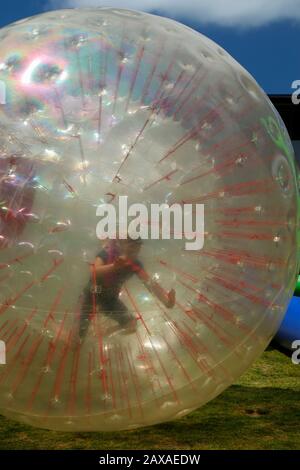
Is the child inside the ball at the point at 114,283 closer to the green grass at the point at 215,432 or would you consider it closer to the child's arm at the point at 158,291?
the child's arm at the point at 158,291

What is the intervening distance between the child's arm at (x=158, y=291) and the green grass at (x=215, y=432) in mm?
1211

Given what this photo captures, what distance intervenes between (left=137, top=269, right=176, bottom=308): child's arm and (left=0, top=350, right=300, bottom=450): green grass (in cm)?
121

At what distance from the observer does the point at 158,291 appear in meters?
1.67

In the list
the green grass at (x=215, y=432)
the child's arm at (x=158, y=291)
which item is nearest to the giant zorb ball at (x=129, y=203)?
the child's arm at (x=158, y=291)

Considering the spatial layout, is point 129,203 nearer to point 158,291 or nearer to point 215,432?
point 158,291

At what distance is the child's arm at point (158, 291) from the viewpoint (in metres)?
1.65

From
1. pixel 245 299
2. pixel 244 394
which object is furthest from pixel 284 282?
pixel 244 394

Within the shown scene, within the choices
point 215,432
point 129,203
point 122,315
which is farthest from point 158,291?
point 215,432

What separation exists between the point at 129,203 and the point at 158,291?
258 millimetres

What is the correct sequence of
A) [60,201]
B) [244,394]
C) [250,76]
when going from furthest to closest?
[244,394]
[250,76]
[60,201]

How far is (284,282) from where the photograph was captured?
197 centimetres
